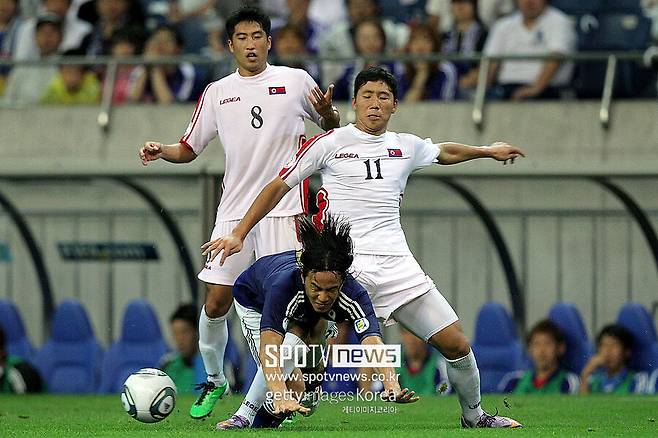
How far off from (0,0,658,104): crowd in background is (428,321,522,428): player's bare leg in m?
6.48

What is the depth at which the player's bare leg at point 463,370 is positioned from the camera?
945 centimetres

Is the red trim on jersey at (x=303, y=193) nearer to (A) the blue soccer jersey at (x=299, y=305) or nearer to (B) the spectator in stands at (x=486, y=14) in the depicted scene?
(A) the blue soccer jersey at (x=299, y=305)

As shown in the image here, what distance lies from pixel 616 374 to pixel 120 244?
5.70 m

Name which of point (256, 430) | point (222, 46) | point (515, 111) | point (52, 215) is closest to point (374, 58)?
point (515, 111)

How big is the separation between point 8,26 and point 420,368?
702 centimetres

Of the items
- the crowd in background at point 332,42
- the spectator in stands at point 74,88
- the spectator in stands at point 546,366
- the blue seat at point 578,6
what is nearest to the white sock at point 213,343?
the spectator in stands at point 546,366

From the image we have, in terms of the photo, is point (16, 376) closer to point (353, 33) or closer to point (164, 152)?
point (353, 33)

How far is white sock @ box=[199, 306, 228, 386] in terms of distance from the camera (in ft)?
34.2

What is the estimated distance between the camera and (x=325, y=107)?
10.1 meters

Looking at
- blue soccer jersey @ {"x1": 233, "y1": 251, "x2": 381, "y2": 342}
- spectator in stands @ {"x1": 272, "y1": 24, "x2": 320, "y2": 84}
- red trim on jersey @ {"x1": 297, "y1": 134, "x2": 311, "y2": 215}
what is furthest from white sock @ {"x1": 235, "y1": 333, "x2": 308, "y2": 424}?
spectator in stands @ {"x1": 272, "y1": 24, "x2": 320, "y2": 84}

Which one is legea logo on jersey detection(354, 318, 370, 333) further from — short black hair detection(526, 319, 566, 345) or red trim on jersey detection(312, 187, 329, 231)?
short black hair detection(526, 319, 566, 345)

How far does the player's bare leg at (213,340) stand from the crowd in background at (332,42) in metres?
5.83

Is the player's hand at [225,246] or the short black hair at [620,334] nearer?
the player's hand at [225,246]

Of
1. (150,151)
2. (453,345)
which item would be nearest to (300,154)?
(150,151)
